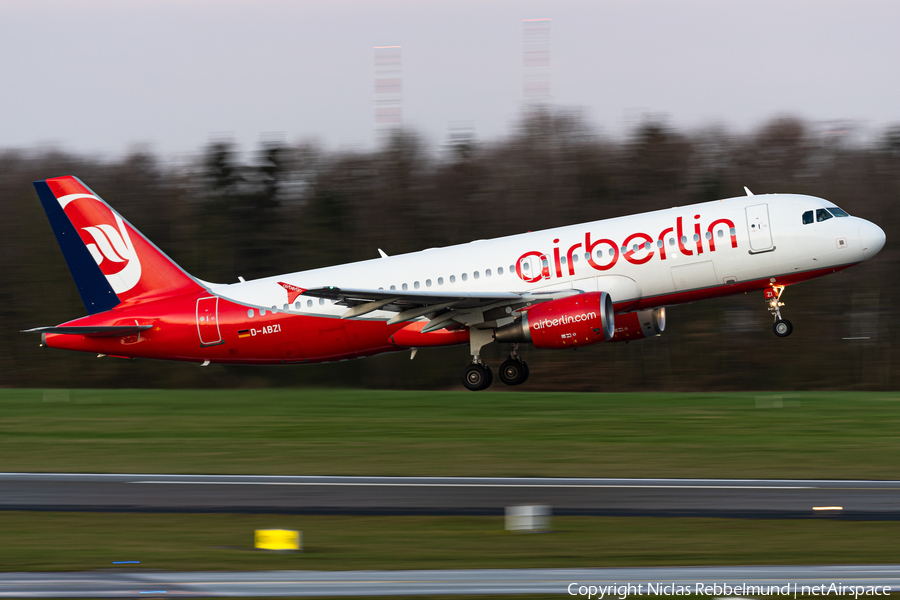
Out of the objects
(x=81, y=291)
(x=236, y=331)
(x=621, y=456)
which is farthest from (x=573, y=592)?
(x=81, y=291)

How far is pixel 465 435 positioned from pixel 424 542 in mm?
9841

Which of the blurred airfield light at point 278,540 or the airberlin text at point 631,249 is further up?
the airberlin text at point 631,249

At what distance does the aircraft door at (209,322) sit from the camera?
2766 centimetres

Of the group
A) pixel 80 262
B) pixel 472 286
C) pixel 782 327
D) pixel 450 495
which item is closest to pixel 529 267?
pixel 472 286

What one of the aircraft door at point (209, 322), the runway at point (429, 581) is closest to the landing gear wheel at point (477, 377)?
the aircraft door at point (209, 322)

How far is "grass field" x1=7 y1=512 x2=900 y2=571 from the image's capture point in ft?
31.6

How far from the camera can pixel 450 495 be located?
13.6 m

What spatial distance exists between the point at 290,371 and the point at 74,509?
26.4 m

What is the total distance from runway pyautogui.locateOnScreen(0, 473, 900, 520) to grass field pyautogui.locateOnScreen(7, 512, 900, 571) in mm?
605

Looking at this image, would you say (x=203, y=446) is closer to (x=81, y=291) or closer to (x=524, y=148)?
(x=81, y=291)

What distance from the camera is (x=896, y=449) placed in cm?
1778

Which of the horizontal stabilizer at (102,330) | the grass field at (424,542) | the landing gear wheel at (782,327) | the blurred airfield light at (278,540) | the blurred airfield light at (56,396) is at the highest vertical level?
the horizontal stabilizer at (102,330)

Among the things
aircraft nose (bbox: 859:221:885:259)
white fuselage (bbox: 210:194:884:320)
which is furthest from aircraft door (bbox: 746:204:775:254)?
aircraft nose (bbox: 859:221:885:259)

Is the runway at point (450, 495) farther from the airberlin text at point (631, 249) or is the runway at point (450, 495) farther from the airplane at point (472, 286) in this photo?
the airberlin text at point (631, 249)
